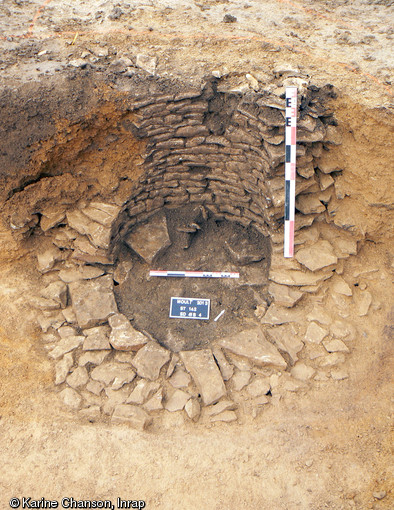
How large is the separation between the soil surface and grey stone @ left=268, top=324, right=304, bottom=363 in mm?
437

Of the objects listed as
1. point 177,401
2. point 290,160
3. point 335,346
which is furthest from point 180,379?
point 290,160

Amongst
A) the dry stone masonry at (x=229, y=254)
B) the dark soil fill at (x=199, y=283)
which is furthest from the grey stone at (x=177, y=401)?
the dark soil fill at (x=199, y=283)

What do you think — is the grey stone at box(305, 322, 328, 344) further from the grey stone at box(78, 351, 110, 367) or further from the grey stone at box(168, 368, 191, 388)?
the grey stone at box(78, 351, 110, 367)

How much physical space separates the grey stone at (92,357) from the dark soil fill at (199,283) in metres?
0.53

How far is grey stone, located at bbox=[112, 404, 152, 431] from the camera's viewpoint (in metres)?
4.71

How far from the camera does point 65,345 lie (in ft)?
17.3

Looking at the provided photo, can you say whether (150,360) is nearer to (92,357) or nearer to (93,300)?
(92,357)

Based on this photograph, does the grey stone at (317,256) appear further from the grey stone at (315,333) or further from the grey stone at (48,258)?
the grey stone at (48,258)

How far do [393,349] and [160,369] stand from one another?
2.50 metres

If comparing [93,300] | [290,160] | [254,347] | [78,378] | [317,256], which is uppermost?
[290,160]

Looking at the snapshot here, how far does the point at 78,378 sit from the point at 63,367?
0.21 m

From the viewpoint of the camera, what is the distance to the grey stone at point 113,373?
501 centimetres

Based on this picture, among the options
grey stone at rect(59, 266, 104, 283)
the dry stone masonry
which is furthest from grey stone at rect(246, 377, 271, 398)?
grey stone at rect(59, 266, 104, 283)

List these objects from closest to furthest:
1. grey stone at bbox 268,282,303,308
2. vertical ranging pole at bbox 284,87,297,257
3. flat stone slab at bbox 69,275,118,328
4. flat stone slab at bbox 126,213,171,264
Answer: vertical ranging pole at bbox 284,87,297,257, flat stone slab at bbox 69,275,118,328, grey stone at bbox 268,282,303,308, flat stone slab at bbox 126,213,171,264
